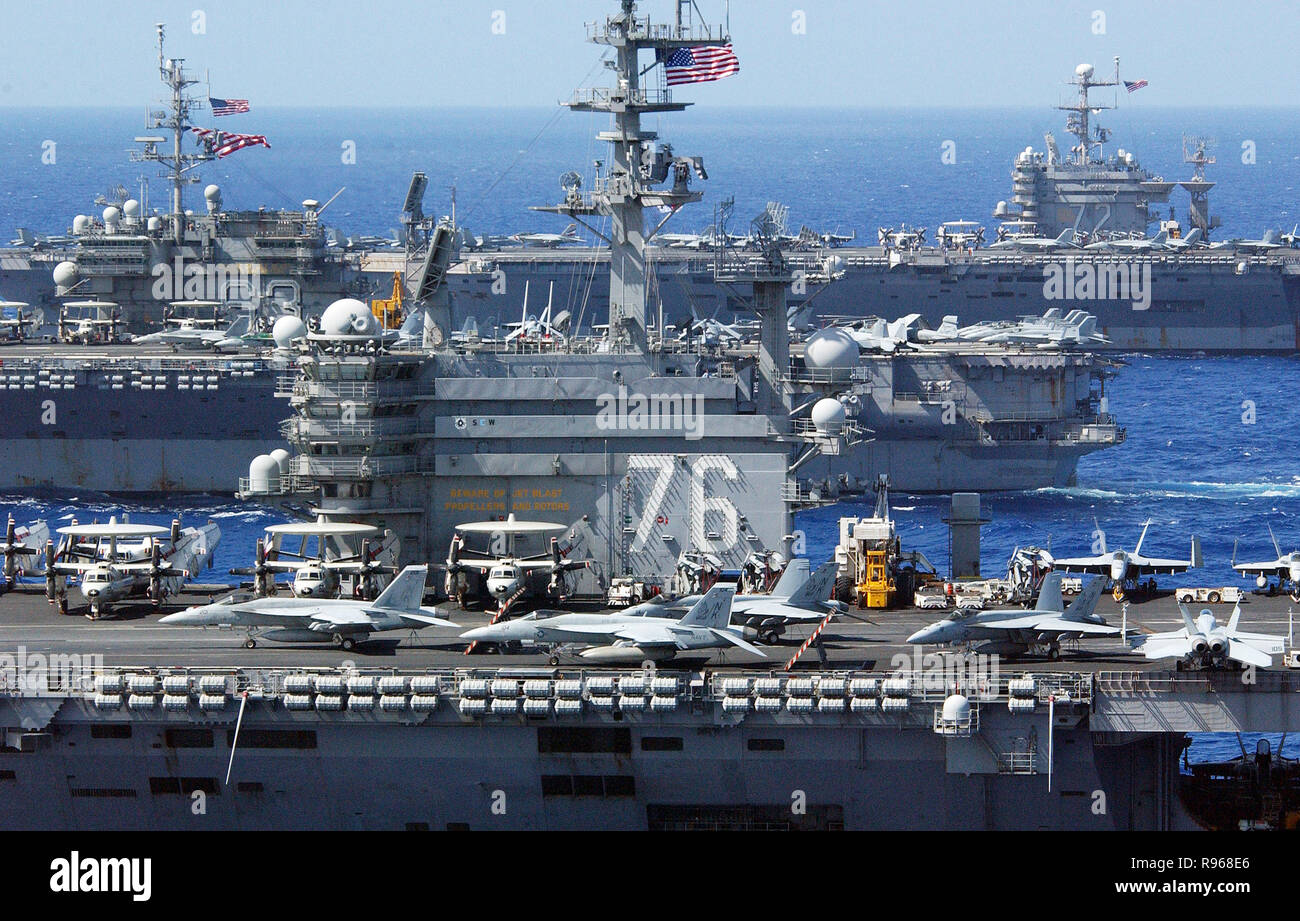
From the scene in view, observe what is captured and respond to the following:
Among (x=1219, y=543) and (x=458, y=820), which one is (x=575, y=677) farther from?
(x=1219, y=543)

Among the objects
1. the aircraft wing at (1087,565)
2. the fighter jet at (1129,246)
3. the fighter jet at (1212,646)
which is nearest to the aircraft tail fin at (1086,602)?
the fighter jet at (1212,646)

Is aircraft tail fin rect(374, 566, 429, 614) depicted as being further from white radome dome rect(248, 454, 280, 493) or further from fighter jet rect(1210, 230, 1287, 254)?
fighter jet rect(1210, 230, 1287, 254)

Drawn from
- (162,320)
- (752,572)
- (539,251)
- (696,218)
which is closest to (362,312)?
(752,572)

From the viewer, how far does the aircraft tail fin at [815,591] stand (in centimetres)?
3042

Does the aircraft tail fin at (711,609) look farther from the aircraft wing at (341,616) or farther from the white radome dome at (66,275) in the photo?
the white radome dome at (66,275)

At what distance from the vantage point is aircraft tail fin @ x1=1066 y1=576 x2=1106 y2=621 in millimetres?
29484

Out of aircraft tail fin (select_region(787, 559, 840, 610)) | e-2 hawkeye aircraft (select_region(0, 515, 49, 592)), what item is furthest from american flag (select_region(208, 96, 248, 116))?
aircraft tail fin (select_region(787, 559, 840, 610))

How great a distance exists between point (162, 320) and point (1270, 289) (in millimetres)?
52039

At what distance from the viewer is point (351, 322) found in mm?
32969

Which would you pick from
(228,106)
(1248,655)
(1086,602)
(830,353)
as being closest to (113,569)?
(830,353)

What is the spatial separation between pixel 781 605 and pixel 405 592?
5759 mm

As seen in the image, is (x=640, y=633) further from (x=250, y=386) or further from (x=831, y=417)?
(x=250, y=386)

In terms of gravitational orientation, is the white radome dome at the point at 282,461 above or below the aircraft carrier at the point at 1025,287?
below

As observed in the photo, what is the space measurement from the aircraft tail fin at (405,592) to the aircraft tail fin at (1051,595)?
940cm
